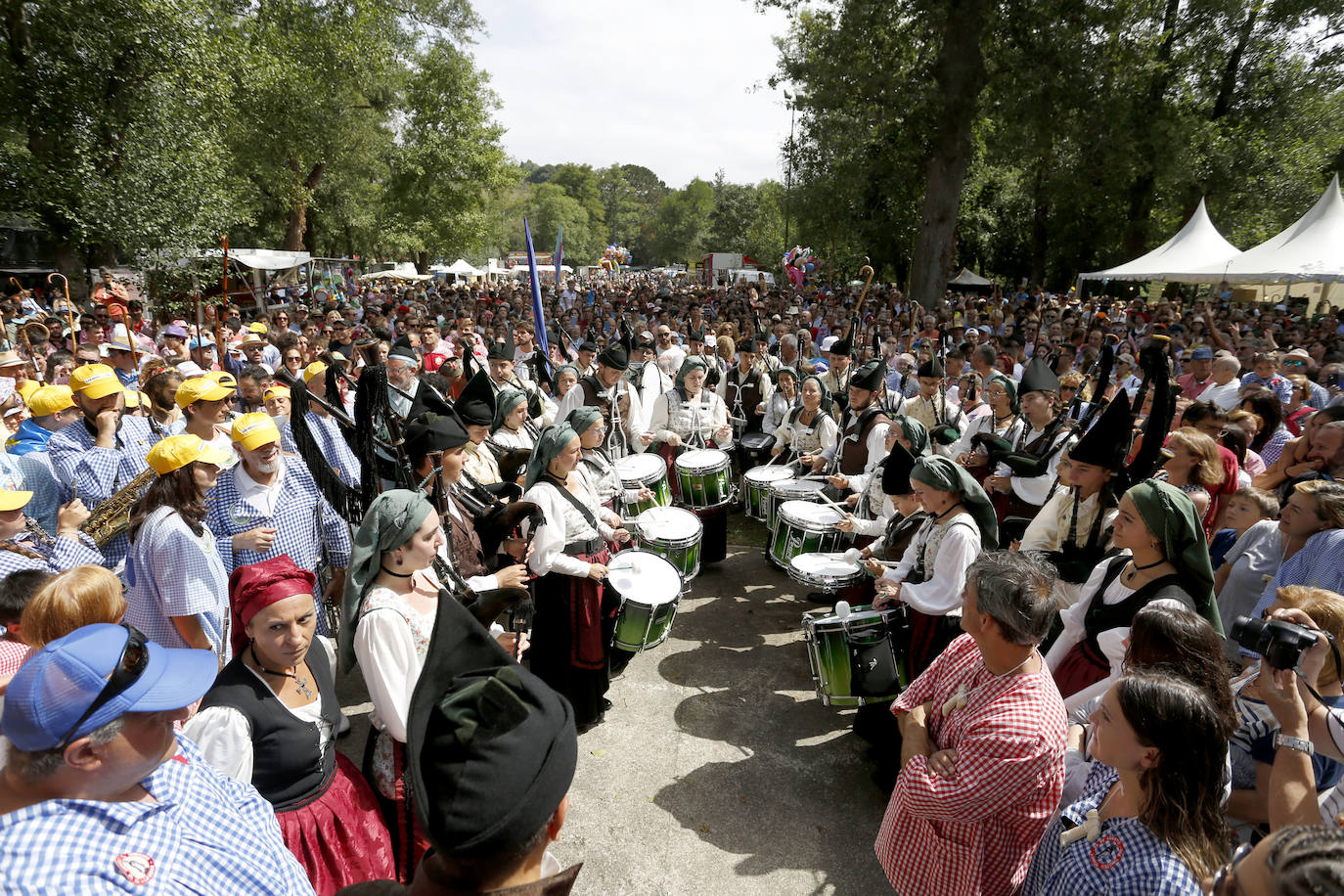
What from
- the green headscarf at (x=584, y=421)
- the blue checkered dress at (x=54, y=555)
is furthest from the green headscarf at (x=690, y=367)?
the blue checkered dress at (x=54, y=555)

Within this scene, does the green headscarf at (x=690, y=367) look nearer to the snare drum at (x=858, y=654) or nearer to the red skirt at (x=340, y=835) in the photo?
the snare drum at (x=858, y=654)

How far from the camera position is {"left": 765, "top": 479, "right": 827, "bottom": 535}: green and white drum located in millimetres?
6058

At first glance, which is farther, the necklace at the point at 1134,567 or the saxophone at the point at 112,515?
the saxophone at the point at 112,515

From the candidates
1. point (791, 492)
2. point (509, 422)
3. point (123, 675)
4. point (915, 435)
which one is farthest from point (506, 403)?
point (123, 675)

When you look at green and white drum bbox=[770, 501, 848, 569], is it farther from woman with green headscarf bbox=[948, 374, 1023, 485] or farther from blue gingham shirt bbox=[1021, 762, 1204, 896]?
blue gingham shirt bbox=[1021, 762, 1204, 896]

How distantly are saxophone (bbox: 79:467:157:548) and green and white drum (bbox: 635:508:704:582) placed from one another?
3.21 meters

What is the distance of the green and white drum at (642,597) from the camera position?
14.6ft

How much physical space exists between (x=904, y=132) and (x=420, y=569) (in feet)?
64.6

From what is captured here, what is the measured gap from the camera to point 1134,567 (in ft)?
10.2

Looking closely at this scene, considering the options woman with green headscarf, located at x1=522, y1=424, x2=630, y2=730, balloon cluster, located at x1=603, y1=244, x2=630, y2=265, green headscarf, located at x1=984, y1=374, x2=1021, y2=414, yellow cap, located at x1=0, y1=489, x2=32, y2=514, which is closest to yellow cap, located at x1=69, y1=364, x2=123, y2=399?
yellow cap, located at x1=0, y1=489, x2=32, y2=514

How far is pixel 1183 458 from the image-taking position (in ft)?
14.0

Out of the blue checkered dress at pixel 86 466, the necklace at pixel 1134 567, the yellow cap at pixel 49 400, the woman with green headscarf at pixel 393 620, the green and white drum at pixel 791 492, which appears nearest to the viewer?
the woman with green headscarf at pixel 393 620

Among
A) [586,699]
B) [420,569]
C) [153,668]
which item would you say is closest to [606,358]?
[586,699]

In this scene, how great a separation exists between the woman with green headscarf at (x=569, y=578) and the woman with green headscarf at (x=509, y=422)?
1.17 metres
